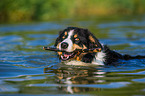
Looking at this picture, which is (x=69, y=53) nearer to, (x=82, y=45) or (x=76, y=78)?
(x=82, y=45)

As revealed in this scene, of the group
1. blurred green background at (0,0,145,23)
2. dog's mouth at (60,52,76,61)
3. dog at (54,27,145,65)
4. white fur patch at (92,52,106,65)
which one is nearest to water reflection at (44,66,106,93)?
dog's mouth at (60,52,76,61)

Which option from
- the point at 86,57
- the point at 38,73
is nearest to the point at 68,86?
the point at 38,73

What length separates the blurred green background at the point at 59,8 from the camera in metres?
28.9

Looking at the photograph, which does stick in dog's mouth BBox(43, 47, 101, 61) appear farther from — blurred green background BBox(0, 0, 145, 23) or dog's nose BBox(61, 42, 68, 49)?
blurred green background BBox(0, 0, 145, 23)

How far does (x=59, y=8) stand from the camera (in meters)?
36.8

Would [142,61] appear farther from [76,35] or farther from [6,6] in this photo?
[6,6]

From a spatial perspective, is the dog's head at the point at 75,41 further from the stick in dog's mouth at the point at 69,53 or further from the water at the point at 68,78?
the water at the point at 68,78

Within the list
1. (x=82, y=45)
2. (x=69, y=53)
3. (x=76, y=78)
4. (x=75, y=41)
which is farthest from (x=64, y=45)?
(x=76, y=78)

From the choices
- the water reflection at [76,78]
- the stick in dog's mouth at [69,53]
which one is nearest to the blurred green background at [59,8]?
the stick in dog's mouth at [69,53]

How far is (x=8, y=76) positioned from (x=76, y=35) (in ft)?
6.87

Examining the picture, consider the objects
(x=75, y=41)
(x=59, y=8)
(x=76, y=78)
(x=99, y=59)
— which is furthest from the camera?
(x=59, y=8)

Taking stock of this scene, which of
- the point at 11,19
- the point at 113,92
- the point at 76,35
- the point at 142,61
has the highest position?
the point at 11,19

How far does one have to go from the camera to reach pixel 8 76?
249 inches

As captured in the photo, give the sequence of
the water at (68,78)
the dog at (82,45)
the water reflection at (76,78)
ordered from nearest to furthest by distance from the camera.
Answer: the water at (68,78), the water reflection at (76,78), the dog at (82,45)
